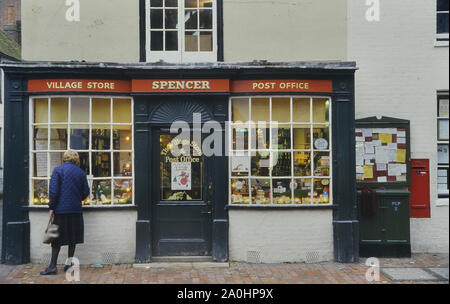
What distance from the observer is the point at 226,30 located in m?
7.79

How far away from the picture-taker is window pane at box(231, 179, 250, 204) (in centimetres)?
768

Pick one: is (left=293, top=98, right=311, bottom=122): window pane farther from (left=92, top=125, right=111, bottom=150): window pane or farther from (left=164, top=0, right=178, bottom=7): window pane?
(left=92, top=125, right=111, bottom=150): window pane

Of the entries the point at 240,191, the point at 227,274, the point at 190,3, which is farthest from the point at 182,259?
the point at 190,3

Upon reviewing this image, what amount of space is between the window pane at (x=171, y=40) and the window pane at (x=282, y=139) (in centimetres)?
244

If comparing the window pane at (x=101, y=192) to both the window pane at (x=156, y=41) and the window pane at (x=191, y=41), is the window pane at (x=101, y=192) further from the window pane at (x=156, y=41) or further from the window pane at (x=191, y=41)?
the window pane at (x=191, y=41)

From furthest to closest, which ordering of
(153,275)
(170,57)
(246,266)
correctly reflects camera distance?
(170,57)
(246,266)
(153,275)

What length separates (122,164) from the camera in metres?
7.64

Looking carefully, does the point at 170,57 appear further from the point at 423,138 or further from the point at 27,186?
the point at 423,138

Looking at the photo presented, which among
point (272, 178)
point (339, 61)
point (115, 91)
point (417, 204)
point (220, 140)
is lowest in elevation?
point (417, 204)

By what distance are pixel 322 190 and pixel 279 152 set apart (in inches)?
41.1

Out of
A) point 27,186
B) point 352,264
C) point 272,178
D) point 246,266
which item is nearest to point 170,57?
point 272,178

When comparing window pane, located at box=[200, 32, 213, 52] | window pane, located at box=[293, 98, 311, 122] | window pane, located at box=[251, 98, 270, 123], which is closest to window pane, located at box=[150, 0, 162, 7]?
window pane, located at box=[200, 32, 213, 52]

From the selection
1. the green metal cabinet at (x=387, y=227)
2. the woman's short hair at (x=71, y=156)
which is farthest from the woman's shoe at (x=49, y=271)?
the green metal cabinet at (x=387, y=227)

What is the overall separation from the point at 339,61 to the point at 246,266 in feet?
13.3
